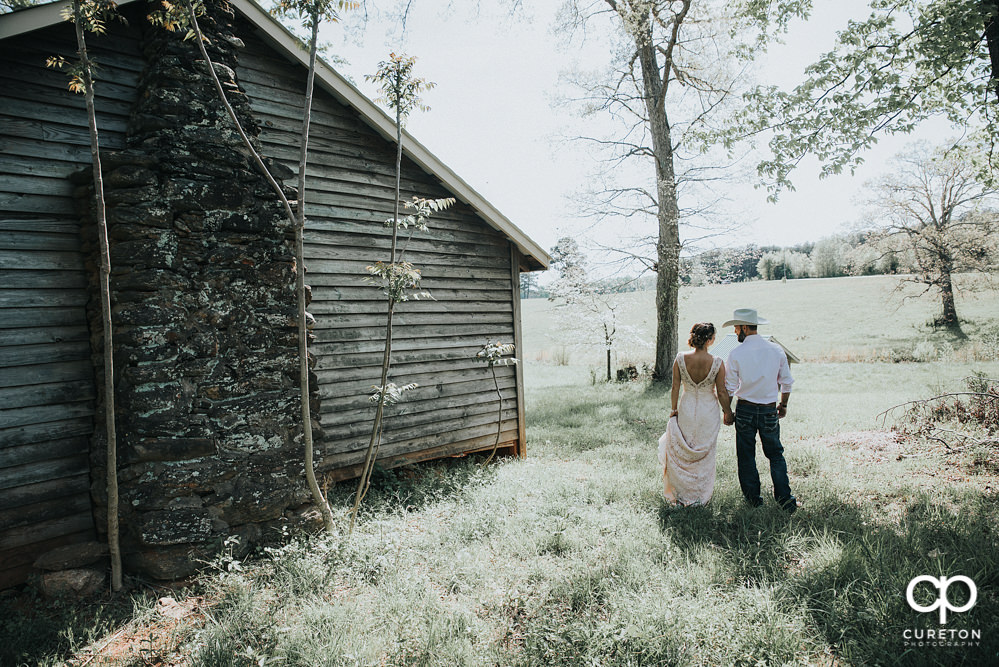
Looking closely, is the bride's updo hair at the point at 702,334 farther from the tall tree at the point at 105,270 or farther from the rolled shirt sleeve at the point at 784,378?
the tall tree at the point at 105,270

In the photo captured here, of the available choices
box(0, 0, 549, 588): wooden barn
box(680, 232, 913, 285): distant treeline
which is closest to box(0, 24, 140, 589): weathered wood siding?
box(0, 0, 549, 588): wooden barn

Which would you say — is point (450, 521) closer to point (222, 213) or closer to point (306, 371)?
point (306, 371)

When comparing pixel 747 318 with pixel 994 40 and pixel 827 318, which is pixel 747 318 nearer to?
pixel 994 40

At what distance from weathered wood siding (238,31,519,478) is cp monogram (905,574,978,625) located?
17.9 ft

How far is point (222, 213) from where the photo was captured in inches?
172

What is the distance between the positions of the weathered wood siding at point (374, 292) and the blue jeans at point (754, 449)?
3.95 m

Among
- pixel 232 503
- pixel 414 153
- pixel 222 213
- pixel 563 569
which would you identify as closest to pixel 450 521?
pixel 563 569

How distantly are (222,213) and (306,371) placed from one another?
1652mm

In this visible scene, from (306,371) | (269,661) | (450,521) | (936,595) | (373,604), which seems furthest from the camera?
(450,521)

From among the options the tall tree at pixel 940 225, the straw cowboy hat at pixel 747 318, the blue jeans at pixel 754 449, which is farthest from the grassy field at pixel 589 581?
the tall tree at pixel 940 225

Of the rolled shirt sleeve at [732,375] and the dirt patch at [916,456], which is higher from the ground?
the rolled shirt sleeve at [732,375]

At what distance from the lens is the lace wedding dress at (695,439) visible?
17.2 feet

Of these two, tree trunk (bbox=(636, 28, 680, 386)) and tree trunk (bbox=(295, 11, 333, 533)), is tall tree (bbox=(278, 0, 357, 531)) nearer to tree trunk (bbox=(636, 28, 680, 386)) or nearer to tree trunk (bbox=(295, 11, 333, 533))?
tree trunk (bbox=(295, 11, 333, 533))

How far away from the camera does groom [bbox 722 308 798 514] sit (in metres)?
4.96
